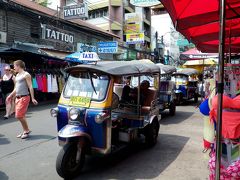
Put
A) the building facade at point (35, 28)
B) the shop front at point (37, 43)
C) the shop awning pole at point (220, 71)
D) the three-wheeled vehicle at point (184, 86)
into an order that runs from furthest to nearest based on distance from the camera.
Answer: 1. the three-wheeled vehicle at point (184, 86)
2. the building facade at point (35, 28)
3. the shop front at point (37, 43)
4. the shop awning pole at point (220, 71)

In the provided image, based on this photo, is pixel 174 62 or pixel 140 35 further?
pixel 174 62

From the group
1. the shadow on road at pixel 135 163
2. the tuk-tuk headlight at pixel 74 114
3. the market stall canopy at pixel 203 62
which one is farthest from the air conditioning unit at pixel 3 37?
the market stall canopy at pixel 203 62

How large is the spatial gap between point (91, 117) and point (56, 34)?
1483 centimetres

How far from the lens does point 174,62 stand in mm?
43594

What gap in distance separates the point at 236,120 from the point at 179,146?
12.5ft

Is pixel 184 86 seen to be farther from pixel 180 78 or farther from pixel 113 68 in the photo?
pixel 113 68

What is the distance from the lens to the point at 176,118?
11.3 meters

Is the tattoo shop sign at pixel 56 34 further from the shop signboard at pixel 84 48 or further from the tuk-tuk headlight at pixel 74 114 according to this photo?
the tuk-tuk headlight at pixel 74 114

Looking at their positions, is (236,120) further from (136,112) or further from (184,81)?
(184,81)

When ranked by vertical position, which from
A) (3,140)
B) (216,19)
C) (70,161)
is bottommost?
(3,140)

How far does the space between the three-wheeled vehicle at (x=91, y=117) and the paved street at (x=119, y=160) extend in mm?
379

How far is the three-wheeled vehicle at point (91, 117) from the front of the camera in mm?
4887

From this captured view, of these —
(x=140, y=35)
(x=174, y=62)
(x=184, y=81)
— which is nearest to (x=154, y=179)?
(x=184, y=81)

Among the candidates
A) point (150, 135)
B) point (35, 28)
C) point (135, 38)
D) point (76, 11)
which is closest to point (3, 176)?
point (150, 135)
